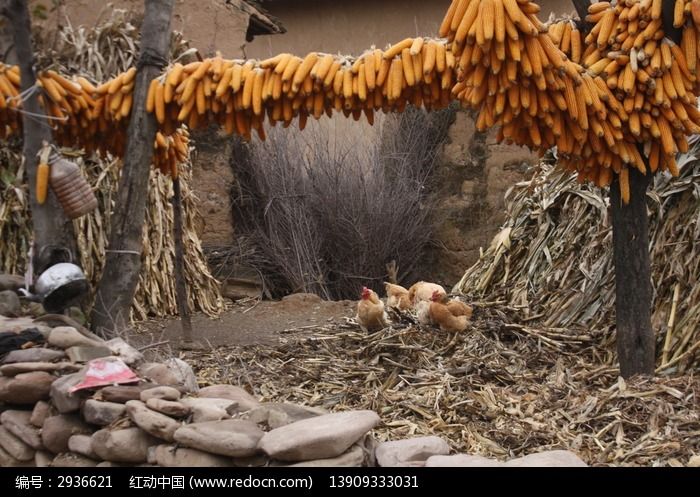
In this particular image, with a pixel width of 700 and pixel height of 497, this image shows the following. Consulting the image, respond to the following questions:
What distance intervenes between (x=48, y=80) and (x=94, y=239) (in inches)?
83.3

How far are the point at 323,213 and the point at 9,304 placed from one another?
4.62 metres

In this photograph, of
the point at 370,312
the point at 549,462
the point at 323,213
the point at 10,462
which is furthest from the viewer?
the point at 323,213

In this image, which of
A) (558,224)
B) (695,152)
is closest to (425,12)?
(558,224)

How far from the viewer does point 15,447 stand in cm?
376

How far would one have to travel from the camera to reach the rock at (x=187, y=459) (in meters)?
3.24

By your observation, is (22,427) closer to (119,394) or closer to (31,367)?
(31,367)

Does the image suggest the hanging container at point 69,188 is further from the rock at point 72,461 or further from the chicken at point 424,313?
the chicken at point 424,313

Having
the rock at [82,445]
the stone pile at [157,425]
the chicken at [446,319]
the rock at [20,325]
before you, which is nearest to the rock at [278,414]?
the stone pile at [157,425]

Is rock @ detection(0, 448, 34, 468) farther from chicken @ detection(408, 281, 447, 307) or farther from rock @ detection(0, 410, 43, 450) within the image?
chicken @ detection(408, 281, 447, 307)

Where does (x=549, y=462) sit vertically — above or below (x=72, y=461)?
above

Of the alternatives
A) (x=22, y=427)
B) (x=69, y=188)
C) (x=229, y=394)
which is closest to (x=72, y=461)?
(x=22, y=427)

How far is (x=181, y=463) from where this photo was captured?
10.7ft

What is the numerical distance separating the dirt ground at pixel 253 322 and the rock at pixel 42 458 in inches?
82.2

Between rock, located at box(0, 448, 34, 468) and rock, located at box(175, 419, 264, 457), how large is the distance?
0.83 metres
